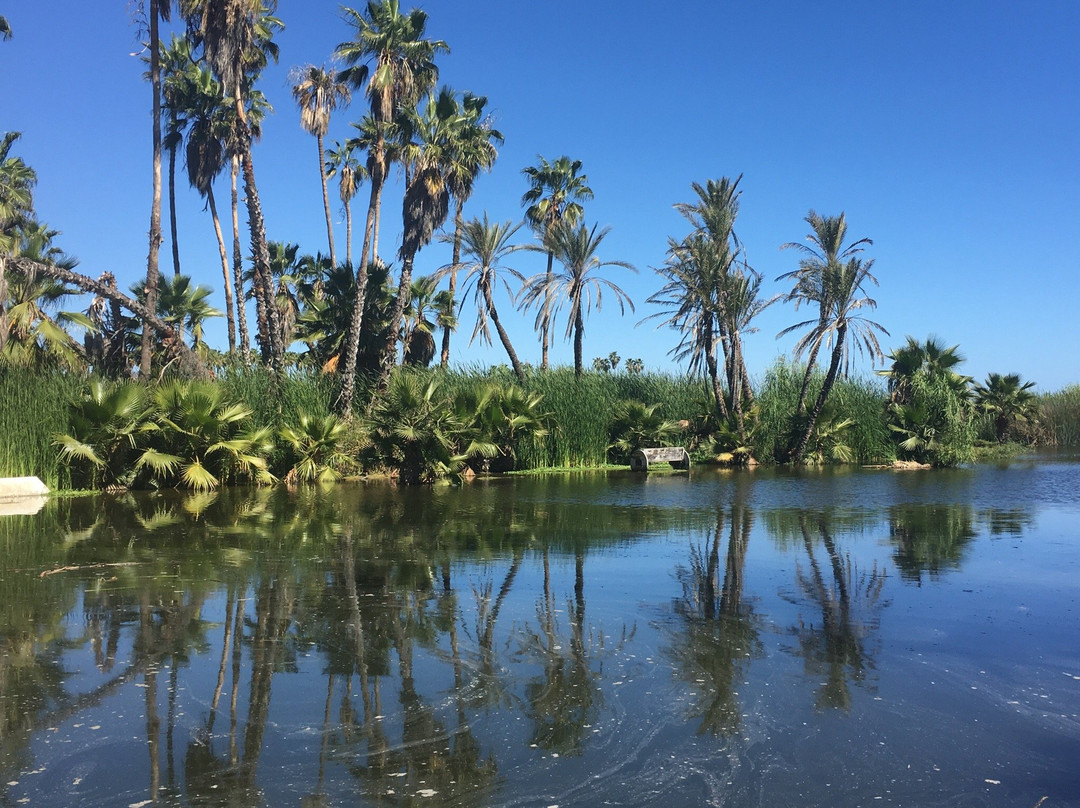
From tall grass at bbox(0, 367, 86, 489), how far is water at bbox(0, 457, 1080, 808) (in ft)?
Result: 25.7

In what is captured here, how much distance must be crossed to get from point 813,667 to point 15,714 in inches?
193

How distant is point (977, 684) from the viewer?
549 centimetres

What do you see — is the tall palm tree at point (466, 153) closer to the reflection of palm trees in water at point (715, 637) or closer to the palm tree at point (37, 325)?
the palm tree at point (37, 325)

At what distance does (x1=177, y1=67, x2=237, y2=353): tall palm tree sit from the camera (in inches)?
1430

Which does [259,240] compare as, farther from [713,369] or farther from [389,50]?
[713,369]

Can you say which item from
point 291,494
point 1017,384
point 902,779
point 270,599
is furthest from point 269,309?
point 1017,384

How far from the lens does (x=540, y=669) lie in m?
5.77

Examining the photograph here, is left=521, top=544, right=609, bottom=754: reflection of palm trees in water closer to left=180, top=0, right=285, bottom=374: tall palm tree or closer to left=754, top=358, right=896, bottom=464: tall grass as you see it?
left=180, top=0, right=285, bottom=374: tall palm tree

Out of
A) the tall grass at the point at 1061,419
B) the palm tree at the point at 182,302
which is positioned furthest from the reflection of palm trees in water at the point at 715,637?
the tall grass at the point at 1061,419

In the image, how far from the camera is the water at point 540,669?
4.11 metres

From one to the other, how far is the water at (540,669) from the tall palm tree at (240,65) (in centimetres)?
1582

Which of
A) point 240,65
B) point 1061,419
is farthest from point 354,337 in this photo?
point 1061,419

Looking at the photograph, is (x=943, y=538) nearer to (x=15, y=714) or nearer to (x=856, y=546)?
(x=856, y=546)

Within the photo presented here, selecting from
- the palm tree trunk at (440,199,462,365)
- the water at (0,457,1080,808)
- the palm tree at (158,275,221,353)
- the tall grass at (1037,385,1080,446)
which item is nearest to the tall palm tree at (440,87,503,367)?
the palm tree trunk at (440,199,462,365)
